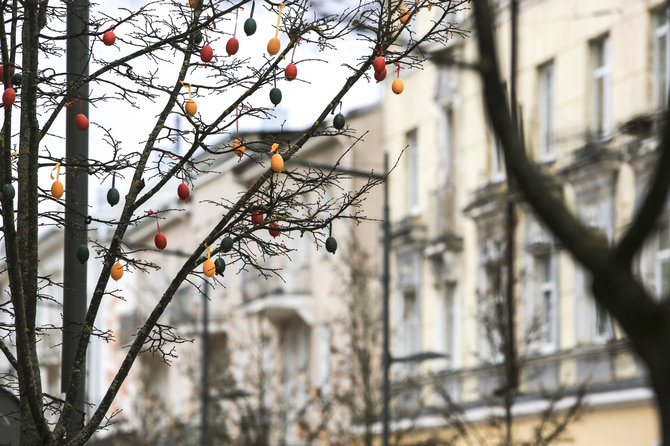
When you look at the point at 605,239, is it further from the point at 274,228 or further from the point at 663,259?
the point at 663,259

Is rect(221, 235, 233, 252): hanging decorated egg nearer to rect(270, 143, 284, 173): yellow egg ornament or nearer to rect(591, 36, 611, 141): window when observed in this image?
rect(270, 143, 284, 173): yellow egg ornament

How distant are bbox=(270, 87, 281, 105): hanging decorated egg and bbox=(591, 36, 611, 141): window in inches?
739

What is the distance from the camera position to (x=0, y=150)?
7.48 metres

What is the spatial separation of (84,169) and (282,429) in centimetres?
2800

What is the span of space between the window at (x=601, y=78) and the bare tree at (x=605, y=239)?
69.2ft

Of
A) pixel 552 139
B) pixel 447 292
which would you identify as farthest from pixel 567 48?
pixel 552 139

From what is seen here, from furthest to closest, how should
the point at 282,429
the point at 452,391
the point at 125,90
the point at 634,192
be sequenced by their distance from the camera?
the point at 282,429 < the point at 452,391 < the point at 634,192 < the point at 125,90

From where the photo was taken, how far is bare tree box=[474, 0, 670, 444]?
4.59 meters

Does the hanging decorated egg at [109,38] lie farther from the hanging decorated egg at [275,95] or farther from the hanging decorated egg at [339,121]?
the hanging decorated egg at [339,121]

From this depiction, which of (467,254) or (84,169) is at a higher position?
(467,254)

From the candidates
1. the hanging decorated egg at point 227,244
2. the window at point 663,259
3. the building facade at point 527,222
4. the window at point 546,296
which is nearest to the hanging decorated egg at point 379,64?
the hanging decorated egg at point 227,244

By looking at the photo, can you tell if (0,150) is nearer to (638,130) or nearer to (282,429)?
(638,130)

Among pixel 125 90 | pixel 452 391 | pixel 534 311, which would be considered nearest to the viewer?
pixel 125 90

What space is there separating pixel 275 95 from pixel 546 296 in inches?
850
